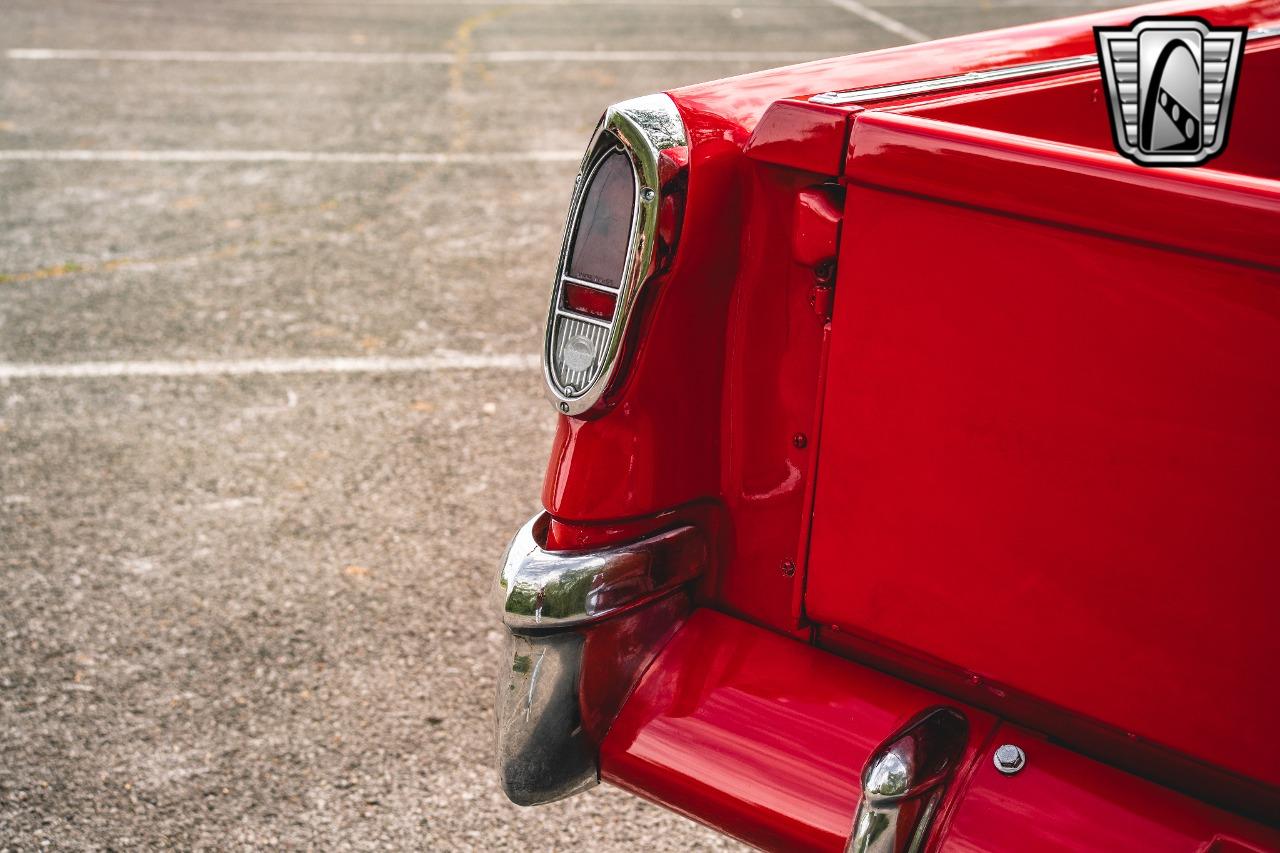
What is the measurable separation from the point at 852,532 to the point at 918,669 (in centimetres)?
23

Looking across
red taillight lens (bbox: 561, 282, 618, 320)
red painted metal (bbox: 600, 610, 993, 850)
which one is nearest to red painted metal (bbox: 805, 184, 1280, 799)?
red painted metal (bbox: 600, 610, 993, 850)

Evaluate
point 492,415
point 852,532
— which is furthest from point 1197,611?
point 492,415

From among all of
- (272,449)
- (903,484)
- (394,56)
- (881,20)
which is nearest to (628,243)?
(903,484)

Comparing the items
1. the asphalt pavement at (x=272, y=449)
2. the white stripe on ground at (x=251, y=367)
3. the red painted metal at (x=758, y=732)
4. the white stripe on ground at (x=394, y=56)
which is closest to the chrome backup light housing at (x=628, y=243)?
the red painted metal at (x=758, y=732)


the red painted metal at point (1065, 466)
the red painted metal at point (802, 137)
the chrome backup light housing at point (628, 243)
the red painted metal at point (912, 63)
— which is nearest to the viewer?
the red painted metal at point (1065, 466)

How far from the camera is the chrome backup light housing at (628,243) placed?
185 cm

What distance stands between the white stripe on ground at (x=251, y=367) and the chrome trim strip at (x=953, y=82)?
254 cm

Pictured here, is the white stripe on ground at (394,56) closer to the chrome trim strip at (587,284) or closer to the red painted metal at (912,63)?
the red painted metal at (912,63)

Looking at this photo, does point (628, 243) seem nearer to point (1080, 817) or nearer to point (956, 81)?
point (956, 81)

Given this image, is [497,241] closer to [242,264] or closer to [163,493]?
[242,264]

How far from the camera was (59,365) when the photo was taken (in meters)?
4.59

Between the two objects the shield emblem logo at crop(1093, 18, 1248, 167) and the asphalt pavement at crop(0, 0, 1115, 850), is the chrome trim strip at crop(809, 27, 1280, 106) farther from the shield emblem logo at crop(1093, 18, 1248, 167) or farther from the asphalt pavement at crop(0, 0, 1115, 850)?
the asphalt pavement at crop(0, 0, 1115, 850)

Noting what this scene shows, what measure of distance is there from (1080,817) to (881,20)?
10.4m

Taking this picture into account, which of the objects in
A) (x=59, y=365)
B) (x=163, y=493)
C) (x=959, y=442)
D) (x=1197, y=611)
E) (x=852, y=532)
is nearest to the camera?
(x=1197, y=611)
